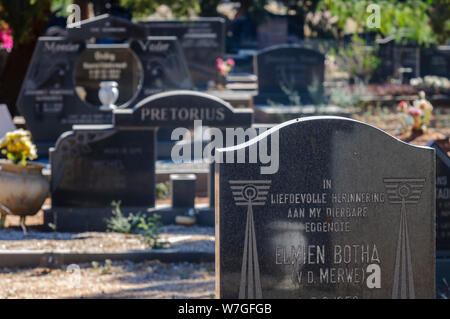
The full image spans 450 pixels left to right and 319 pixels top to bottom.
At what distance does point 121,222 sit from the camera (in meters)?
10.1

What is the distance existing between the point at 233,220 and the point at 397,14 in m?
7.43

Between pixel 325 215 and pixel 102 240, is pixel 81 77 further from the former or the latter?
pixel 325 215

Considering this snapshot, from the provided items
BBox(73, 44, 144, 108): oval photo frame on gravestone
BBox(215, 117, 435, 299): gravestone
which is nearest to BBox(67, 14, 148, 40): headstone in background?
BBox(73, 44, 144, 108): oval photo frame on gravestone

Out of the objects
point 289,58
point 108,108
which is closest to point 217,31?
point 289,58

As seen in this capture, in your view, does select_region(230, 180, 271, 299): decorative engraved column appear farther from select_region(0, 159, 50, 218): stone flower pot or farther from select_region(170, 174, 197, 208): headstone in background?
select_region(0, 159, 50, 218): stone flower pot

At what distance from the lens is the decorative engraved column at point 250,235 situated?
554 centimetres

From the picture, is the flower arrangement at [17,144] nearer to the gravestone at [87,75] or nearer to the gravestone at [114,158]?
the gravestone at [114,158]

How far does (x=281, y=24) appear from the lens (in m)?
32.9

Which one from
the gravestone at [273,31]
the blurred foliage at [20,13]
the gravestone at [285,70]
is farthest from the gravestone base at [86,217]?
the gravestone at [273,31]

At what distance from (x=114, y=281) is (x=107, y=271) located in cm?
31

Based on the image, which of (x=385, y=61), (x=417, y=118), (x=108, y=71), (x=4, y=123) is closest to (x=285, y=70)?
(x=417, y=118)

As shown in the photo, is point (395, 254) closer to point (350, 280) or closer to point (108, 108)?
point (350, 280)

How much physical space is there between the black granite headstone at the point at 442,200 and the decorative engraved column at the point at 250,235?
2891 millimetres

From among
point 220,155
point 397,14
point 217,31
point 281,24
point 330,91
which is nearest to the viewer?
point 220,155
